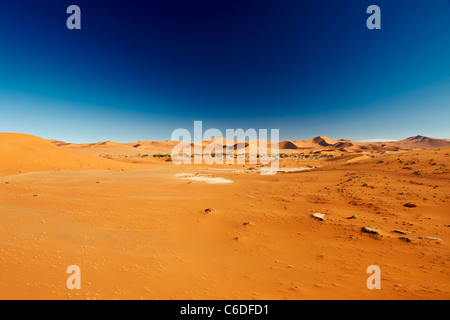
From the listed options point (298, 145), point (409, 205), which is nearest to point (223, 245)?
point (409, 205)

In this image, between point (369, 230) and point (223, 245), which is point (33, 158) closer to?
point (223, 245)

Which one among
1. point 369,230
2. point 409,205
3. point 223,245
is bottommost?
point 223,245


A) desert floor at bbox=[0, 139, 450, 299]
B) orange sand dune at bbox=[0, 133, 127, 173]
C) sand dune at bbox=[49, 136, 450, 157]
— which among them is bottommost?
desert floor at bbox=[0, 139, 450, 299]

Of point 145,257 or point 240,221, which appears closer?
point 145,257

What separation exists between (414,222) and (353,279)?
534 centimetres

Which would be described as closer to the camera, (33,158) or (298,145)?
(33,158)

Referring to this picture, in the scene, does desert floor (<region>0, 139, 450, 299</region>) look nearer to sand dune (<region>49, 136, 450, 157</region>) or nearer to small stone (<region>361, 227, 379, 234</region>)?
small stone (<region>361, 227, 379, 234</region>)

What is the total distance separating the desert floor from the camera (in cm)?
369

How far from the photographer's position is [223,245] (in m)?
5.70

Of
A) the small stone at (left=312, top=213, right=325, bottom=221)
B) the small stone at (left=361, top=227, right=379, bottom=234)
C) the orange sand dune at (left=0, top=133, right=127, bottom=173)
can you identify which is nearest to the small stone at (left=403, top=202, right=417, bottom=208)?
the small stone at (left=361, top=227, right=379, bottom=234)

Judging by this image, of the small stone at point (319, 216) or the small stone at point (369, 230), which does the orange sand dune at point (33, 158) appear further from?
the small stone at point (369, 230)

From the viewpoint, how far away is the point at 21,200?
9.04 meters
